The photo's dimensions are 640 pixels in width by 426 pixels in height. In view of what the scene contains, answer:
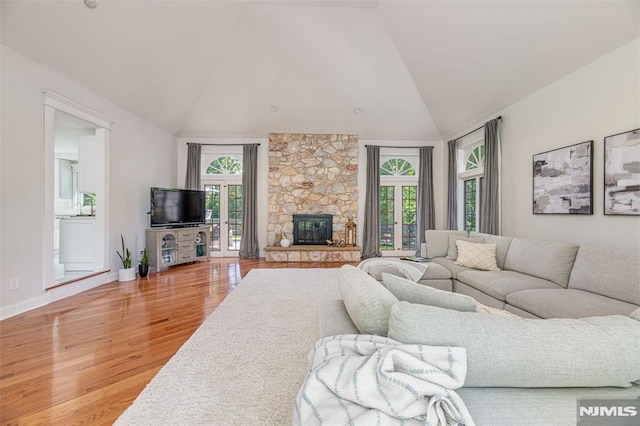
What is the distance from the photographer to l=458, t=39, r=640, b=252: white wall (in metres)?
A: 2.75

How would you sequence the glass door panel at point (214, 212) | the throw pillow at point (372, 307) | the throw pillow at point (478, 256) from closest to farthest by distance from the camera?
the throw pillow at point (372, 307) → the throw pillow at point (478, 256) → the glass door panel at point (214, 212)

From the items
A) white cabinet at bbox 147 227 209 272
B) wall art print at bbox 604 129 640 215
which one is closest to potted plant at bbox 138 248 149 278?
white cabinet at bbox 147 227 209 272

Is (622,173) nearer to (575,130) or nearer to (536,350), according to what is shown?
(575,130)

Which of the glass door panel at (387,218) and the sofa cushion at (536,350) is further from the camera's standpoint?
the glass door panel at (387,218)

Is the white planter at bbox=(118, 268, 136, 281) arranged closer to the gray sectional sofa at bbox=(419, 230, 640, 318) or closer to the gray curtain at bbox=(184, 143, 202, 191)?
the gray curtain at bbox=(184, 143, 202, 191)

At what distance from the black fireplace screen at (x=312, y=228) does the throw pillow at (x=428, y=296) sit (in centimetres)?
520

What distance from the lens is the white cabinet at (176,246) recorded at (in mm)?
5172

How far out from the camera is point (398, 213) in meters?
6.95

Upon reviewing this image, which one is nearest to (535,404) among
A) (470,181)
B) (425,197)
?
(470,181)

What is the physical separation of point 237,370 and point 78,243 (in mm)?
4295

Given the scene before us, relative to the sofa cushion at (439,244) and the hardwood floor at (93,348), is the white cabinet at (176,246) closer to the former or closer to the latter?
the hardwood floor at (93,348)

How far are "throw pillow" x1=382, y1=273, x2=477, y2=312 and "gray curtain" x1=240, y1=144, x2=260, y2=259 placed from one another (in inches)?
217

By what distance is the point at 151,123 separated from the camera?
559cm

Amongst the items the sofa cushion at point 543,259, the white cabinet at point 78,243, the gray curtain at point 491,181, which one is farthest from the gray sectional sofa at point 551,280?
the white cabinet at point 78,243
